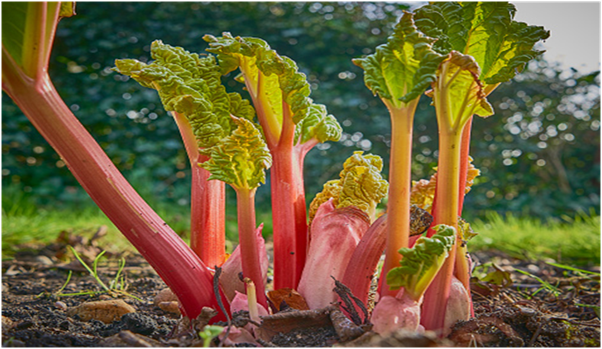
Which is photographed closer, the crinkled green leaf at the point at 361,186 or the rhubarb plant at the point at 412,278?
the rhubarb plant at the point at 412,278

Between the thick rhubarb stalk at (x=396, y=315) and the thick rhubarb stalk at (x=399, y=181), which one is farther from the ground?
the thick rhubarb stalk at (x=399, y=181)

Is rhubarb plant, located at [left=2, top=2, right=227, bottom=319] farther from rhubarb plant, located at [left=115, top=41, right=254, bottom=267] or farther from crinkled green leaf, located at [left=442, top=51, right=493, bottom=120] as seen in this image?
crinkled green leaf, located at [left=442, top=51, right=493, bottom=120]

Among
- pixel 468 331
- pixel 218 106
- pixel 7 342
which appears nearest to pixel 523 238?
pixel 468 331

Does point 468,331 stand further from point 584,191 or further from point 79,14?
point 584,191

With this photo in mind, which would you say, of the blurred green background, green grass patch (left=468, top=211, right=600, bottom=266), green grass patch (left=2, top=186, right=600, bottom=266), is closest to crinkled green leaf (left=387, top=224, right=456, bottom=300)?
green grass patch (left=2, top=186, right=600, bottom=266)

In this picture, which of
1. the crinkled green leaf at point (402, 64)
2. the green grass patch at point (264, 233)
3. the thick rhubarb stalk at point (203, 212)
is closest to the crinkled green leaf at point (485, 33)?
the crinkled green leaf at point (402, 64)

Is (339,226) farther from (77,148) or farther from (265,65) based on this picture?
(77,148)

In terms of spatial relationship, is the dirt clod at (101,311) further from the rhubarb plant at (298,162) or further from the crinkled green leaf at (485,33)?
the crinkled green leaf at (485,33)
